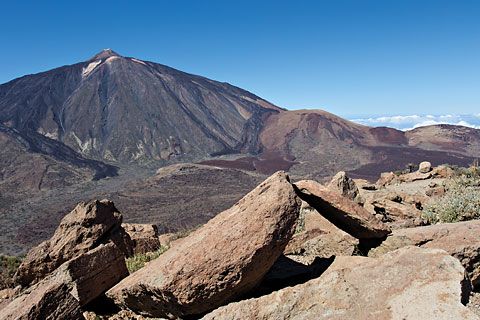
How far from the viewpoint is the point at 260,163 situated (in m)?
55.8

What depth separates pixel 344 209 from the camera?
5.21 meters

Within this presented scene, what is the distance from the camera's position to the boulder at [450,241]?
432cm

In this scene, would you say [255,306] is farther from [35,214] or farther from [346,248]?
[35,214]

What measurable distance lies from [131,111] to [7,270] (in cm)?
6825

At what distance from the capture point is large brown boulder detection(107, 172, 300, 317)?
3.57 m

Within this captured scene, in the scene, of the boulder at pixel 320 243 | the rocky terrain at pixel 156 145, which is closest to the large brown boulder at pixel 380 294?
the boulder at pixel 320 243

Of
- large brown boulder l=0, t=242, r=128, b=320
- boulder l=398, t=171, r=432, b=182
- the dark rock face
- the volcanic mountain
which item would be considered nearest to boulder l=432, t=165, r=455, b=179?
boulder l=398, t=171, r=432, b=182

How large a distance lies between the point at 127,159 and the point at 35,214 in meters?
31.3

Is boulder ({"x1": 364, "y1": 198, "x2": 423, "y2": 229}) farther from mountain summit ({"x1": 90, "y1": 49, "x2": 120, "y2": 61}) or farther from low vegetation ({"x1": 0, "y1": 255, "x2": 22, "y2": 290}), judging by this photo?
mountain summit ({"x1": 90, "y1": 49, "x2": 120, "y2": 61})

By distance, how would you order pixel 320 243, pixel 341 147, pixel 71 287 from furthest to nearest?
1. pixel 341 147
2. pixel 320 243
3. pixel 71 287

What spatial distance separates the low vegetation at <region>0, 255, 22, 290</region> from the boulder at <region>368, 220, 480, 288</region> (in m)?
6.42

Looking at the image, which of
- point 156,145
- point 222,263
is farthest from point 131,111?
point 222,263

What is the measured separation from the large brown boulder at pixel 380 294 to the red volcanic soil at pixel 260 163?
4502 centimetres

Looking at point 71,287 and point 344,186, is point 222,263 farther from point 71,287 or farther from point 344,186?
point 344,186
